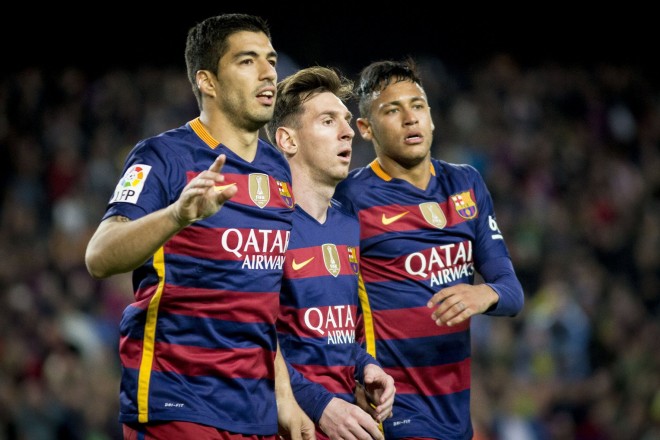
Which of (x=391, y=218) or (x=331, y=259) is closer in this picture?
(x=331, y=259)

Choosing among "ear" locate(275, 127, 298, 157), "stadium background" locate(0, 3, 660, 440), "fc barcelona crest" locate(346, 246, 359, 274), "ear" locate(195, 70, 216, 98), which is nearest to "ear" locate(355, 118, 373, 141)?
"ear" locate(275, 127, 298, 157)

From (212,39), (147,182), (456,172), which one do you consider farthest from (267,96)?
(456,172)

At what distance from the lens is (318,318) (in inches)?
175

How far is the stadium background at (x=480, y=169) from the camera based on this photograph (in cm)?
932

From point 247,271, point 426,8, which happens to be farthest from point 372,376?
point 426,8

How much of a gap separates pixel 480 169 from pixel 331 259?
26.9ft

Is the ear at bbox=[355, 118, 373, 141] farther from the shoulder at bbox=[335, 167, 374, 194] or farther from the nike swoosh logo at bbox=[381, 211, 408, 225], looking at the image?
the nike swoosh logo at bbox=[381, 211, 408, 225]

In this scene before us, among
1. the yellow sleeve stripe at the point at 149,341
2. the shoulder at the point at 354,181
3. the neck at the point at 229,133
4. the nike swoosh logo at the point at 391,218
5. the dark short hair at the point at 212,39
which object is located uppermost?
the dark short hair at the point at 212,39

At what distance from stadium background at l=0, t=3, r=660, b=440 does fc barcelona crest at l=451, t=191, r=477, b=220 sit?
413cm

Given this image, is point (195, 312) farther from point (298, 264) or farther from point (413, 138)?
point (413, 138)

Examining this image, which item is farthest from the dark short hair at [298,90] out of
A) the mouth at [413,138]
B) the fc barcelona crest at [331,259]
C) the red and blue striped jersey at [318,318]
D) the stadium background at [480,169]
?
the stadium background at [480,169]

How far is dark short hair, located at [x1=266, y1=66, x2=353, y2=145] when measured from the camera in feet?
15.9

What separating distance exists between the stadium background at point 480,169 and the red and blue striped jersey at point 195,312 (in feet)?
15.6

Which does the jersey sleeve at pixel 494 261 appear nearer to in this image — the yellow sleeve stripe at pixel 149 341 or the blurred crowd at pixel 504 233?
the yellow sleeve stripe at pixel 149 341
